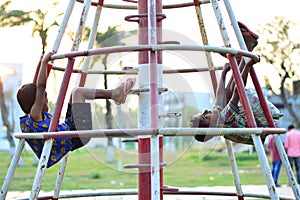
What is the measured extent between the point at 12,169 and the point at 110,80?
6.18ft

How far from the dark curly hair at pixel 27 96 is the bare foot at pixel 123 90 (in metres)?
0.58

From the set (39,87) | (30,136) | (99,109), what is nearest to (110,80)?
(99,109)

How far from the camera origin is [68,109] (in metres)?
4.40

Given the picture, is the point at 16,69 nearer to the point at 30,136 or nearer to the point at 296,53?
the point at 296,53

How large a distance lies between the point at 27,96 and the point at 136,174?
16.3m

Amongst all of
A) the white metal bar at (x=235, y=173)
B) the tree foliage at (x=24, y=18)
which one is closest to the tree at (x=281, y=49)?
the tree foliage at (x=24, y=18)

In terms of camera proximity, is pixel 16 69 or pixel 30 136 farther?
pixel 16 69

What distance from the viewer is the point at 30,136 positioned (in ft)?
12.5

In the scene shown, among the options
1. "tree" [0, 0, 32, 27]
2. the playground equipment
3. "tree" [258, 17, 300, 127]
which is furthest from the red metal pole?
"tree" [258, 17, 300, 127]

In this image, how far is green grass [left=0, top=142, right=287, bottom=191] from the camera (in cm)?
1522

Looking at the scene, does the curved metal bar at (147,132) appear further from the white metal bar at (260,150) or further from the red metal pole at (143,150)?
the red metal pole at (143,150)

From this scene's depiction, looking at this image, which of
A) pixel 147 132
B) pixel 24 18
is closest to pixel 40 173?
pixel 147 132

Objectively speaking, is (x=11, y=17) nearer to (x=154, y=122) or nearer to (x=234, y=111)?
(x=234, y=111)

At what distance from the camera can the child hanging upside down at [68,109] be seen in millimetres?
4137
